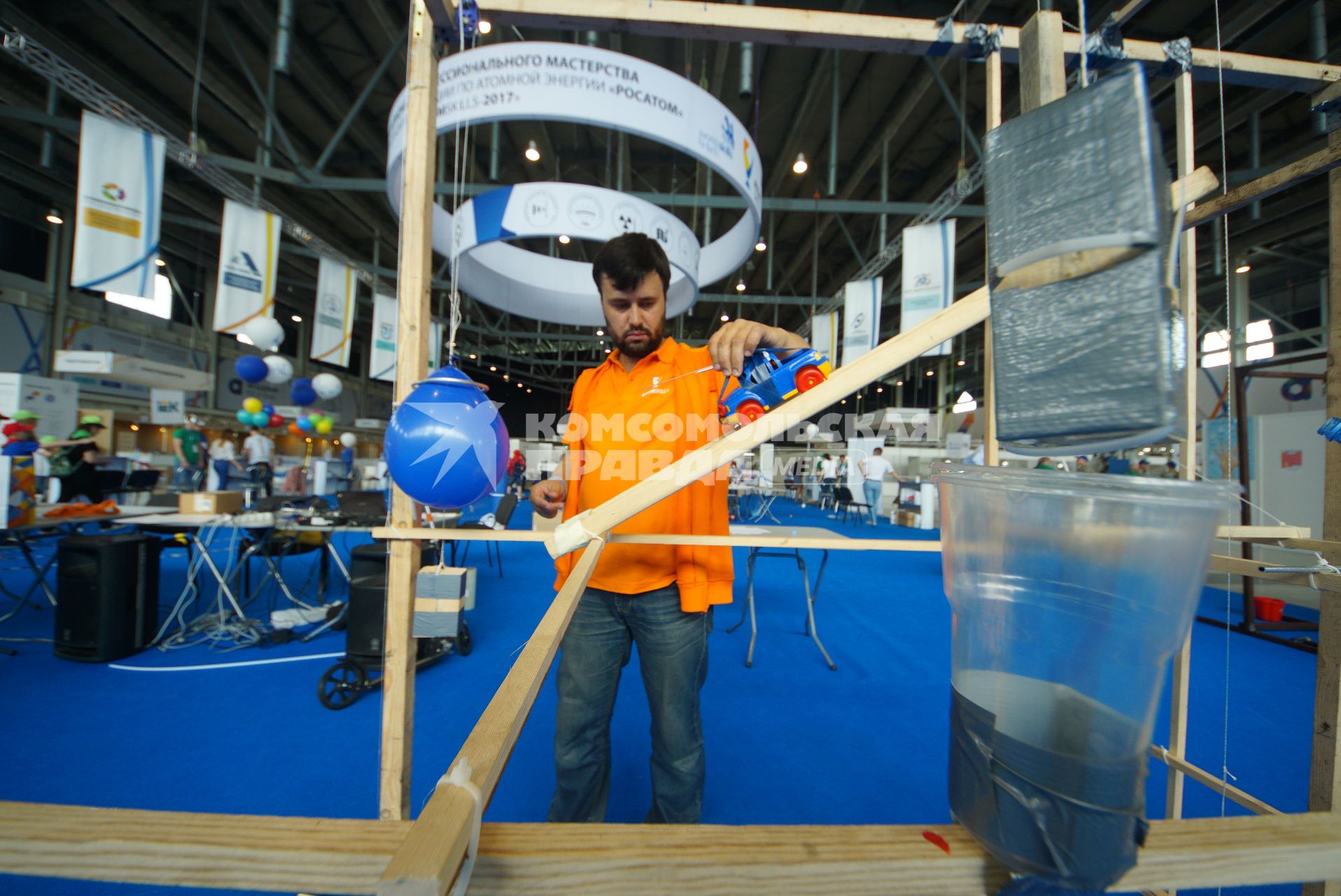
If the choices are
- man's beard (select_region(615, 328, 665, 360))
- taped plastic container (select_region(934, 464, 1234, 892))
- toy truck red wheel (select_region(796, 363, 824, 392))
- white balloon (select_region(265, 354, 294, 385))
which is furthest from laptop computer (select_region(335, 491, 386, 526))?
white balloon (select_region(265, 354, 294, 385))

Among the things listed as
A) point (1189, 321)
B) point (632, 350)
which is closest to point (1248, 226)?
point (1189, 321)

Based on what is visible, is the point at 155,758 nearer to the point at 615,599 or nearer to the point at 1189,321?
the point at 615,599

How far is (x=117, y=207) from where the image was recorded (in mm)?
4203

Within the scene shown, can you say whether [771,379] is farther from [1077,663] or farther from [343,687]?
[343,687]

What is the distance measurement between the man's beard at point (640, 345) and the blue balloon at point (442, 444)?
0.42 m

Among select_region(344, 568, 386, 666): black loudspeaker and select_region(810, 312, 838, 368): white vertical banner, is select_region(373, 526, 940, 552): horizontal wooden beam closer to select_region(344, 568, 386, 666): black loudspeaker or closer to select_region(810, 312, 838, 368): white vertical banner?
select_region(344, 568, 386, 666): black loudspeaker

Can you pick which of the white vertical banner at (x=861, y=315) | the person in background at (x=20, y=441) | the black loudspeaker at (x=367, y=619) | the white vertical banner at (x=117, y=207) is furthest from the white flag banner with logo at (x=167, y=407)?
the white vertical banner at (x=861, y=315)

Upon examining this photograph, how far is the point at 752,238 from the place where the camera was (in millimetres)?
3748

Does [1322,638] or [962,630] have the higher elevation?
[962,630]

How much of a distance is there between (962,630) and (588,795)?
1363 mm

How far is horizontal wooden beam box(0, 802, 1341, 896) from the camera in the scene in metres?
0.31

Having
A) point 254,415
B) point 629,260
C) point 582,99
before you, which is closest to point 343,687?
point 629,260

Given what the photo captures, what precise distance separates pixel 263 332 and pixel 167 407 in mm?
6365

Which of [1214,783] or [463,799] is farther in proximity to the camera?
[1214,783]
